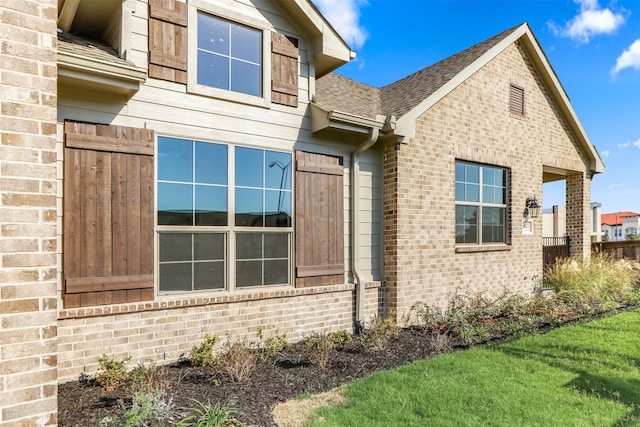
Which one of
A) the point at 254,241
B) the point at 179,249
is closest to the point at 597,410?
the point at 254,241

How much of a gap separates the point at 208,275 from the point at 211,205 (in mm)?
950

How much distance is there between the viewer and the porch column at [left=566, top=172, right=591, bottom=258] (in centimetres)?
1115

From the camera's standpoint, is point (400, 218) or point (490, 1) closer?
point (400, 218)

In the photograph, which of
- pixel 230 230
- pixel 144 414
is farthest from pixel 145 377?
pixel 230 230

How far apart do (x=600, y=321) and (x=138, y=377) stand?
307 inches

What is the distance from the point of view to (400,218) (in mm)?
6977

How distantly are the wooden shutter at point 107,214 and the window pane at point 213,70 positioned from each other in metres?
1.13

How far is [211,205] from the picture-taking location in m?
5.46

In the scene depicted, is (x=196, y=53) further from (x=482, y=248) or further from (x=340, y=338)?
(x=482, y=248)

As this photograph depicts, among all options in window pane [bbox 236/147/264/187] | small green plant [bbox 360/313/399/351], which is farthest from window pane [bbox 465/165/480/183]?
window pane [bbox 236/147/264/187]

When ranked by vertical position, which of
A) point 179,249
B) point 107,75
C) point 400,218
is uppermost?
point 107,75

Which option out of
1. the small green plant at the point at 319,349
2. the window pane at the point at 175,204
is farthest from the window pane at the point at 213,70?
the small green plant at the point at 319,349

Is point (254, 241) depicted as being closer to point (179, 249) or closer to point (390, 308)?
point (179, 249)

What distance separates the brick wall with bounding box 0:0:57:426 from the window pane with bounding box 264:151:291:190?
341 centimetres
